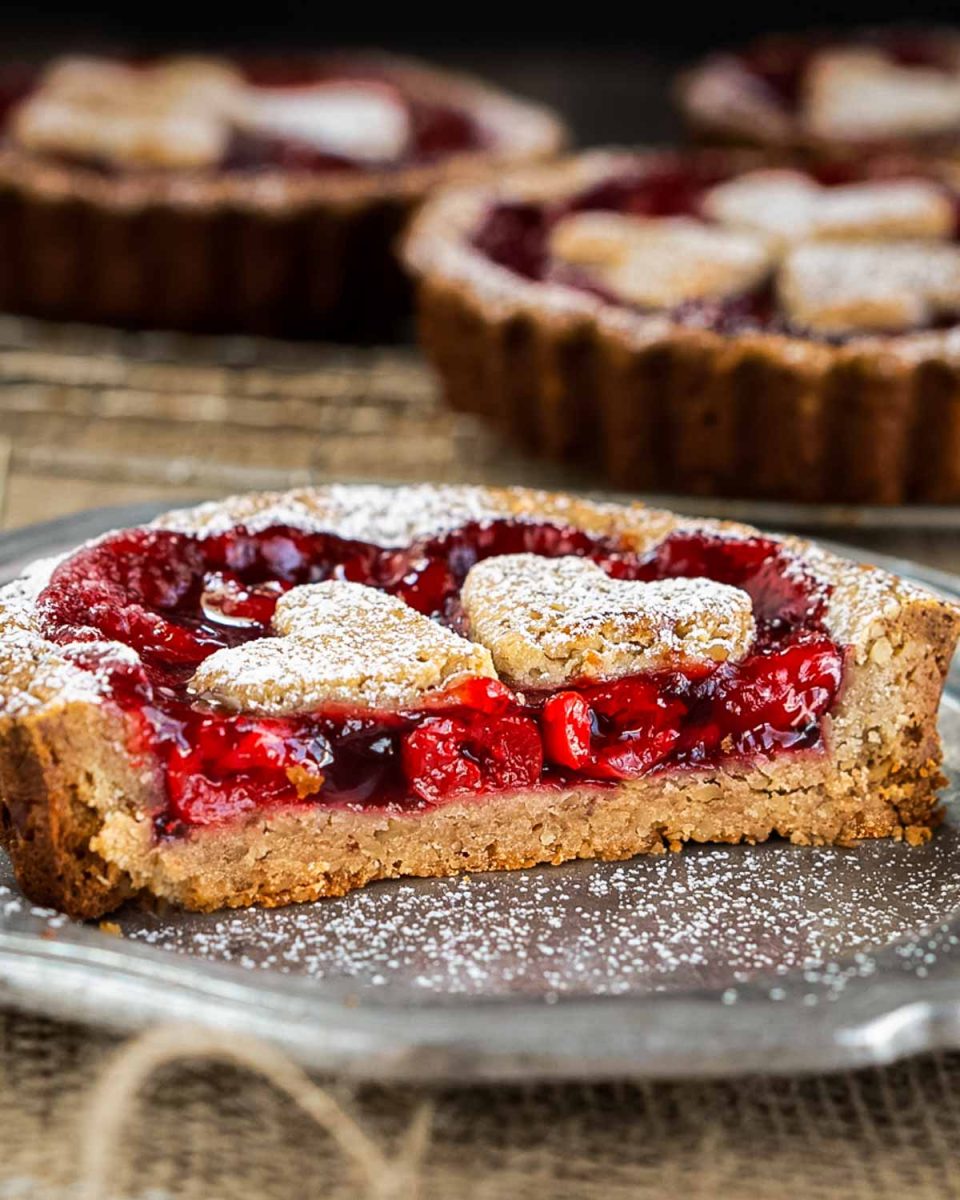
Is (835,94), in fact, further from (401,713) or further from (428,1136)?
(428,1136)

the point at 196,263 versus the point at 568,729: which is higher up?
the point at 196,263

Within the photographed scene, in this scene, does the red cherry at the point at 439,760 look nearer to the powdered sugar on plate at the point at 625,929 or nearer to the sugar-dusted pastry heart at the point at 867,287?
the powdered sugar on plate at the point at 625,929

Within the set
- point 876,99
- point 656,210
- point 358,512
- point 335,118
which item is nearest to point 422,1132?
point 358,512

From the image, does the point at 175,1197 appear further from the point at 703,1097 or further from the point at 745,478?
the point at 745,478

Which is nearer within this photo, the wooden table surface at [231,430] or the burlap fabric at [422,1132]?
the burlap fabric at [422,1132]

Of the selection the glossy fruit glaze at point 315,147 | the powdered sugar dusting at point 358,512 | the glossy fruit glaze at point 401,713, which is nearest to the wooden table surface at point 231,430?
the glossy fruit glaze at point 315,147

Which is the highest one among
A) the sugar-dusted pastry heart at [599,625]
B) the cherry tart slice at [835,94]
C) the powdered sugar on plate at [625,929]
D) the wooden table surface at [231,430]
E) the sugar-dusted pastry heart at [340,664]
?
the cherry tart slice at [835,94]

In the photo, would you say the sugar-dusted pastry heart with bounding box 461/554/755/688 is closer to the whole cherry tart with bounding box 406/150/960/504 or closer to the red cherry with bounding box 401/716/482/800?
the red cherry with bounding box 401/716/482/800

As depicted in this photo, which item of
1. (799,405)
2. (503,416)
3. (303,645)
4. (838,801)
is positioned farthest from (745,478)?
(303,645)
